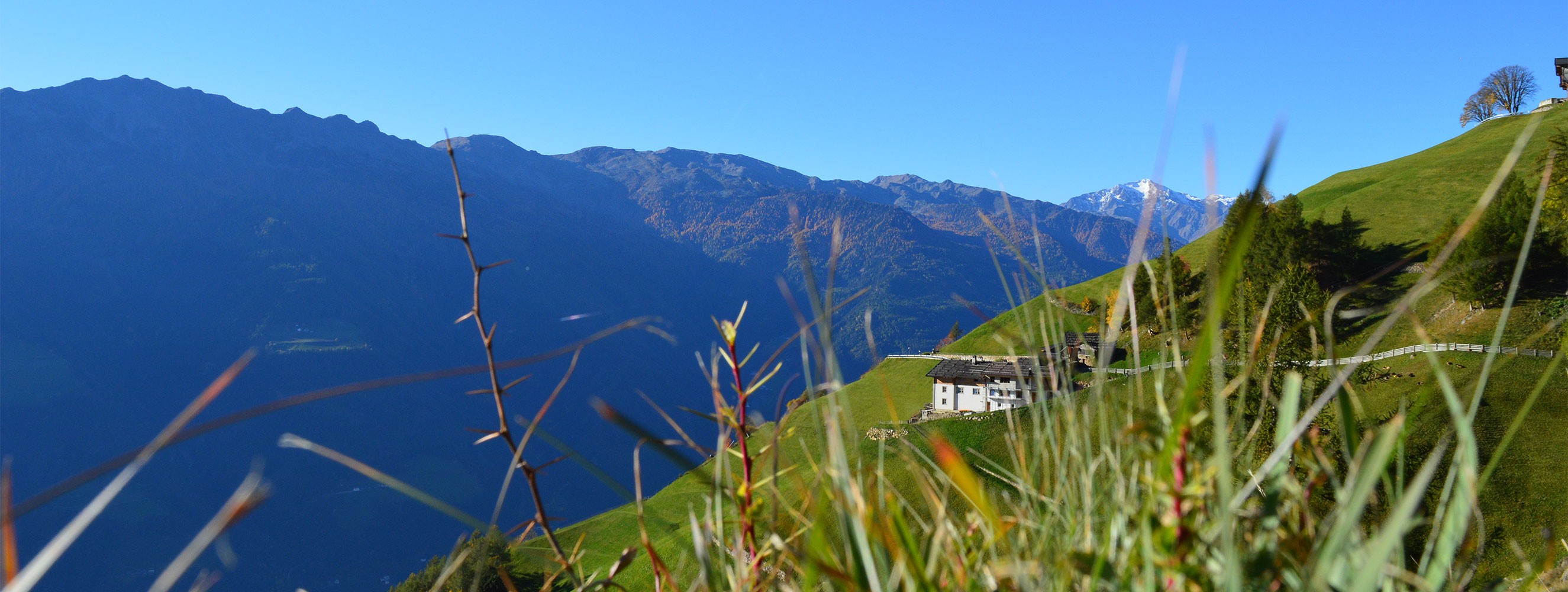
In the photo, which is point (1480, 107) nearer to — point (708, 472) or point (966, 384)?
point (966, 384)

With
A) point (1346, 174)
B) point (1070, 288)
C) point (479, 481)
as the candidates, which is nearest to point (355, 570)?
point (479, 481)

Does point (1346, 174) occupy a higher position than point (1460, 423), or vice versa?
point (1346, 174)

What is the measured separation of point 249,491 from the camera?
75cm

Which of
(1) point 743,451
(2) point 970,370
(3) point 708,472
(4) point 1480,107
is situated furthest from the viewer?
→ (4) point 1480,107

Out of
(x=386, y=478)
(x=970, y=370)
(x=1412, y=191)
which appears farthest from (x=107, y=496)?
(x=1412, y=191)

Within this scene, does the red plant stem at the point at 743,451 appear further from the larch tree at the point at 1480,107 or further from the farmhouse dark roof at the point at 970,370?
the larch tree at the point at 1480,107

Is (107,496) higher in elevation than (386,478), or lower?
higher

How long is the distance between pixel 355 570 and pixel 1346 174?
532ft

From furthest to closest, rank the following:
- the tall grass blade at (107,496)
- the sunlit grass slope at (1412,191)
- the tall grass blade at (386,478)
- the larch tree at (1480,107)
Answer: the larch tree at (1480,107) < the sunlit grass slope at (1412,191) < the tall grass blade at (386,478) < the tall grass blade at (107,496)

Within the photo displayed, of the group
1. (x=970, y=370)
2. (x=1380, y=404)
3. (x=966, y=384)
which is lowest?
(x=966, y=384)

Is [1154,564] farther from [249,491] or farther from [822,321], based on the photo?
[249,491]

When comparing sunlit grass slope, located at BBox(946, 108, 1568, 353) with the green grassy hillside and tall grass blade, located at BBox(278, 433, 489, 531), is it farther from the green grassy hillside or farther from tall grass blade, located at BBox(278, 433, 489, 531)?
tall grass blade, located at BBox(278, 433, 489, 531)

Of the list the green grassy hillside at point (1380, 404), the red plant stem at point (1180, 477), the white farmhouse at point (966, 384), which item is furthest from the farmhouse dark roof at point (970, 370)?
the red plant stem at point (1180, 477)

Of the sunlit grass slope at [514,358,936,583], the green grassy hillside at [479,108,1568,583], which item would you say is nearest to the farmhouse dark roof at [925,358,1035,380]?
the sunlit grass slope at [514,358,936,583]
